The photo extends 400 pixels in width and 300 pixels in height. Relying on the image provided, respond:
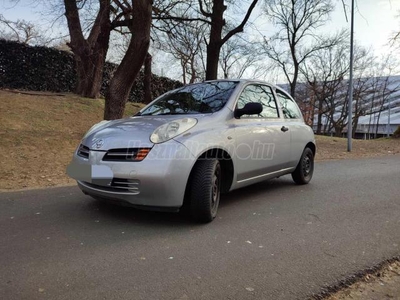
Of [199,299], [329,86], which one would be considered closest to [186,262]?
[199,299]

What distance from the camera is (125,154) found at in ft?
11.0

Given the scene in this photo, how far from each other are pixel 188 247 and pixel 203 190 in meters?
0.63

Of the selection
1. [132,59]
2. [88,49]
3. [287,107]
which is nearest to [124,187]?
[287,107]

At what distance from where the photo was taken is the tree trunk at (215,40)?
1212cm

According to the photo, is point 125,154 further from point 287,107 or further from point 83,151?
point 287,107

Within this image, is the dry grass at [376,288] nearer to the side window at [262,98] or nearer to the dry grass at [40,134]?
the side window at [262,98]

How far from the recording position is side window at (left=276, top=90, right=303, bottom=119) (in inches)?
207

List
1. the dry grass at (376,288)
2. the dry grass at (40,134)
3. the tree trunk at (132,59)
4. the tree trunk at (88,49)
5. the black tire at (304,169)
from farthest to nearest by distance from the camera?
the tree trunk at (88,49) → the tree trunk at (132,59) → the dry grass at (40,134) → the black tire at (304,169) → the dry grass at (376,288)

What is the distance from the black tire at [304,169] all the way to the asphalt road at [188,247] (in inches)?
32.2

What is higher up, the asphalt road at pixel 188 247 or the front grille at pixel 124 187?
the front grille at pixel 124 187

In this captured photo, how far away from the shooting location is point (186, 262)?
2740mm

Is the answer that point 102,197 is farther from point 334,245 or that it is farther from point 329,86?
point 329,86

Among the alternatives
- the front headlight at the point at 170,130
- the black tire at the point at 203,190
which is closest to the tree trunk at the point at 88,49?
the front headlight at the point at 170,130

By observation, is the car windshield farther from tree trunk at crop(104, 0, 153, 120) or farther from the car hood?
tree trunk at crop(104, 0, 153, 120)
